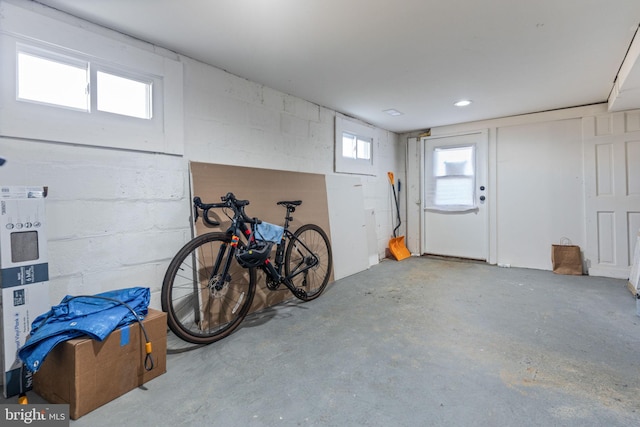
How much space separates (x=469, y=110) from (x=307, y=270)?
10.0ft

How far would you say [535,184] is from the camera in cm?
420

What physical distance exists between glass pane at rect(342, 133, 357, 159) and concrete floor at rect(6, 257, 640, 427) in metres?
2.15

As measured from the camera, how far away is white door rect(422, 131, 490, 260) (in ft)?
15.1

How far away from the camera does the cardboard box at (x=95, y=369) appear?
53.7 inches

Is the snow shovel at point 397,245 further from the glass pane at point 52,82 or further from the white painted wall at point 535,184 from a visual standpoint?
the glass pane at point 52,82

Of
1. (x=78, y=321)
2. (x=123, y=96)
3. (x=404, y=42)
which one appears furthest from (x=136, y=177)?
(x=404, y=42)

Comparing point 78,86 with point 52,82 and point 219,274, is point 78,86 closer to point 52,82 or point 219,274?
point 52,82

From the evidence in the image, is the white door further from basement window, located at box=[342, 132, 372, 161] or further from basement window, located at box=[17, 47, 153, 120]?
basement window, located at box=[17, 47, 153, 120]

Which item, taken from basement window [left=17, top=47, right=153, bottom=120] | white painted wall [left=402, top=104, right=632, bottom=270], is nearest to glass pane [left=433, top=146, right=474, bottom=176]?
white painted wall [left=402, top=104, right=632, bottom=270]

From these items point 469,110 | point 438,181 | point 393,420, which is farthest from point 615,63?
point 393,420

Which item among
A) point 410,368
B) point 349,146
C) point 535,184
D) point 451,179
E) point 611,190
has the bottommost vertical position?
point 410,368

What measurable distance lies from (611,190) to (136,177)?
17.0ft

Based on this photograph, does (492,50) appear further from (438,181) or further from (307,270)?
(438,181)

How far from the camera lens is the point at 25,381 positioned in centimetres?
152
